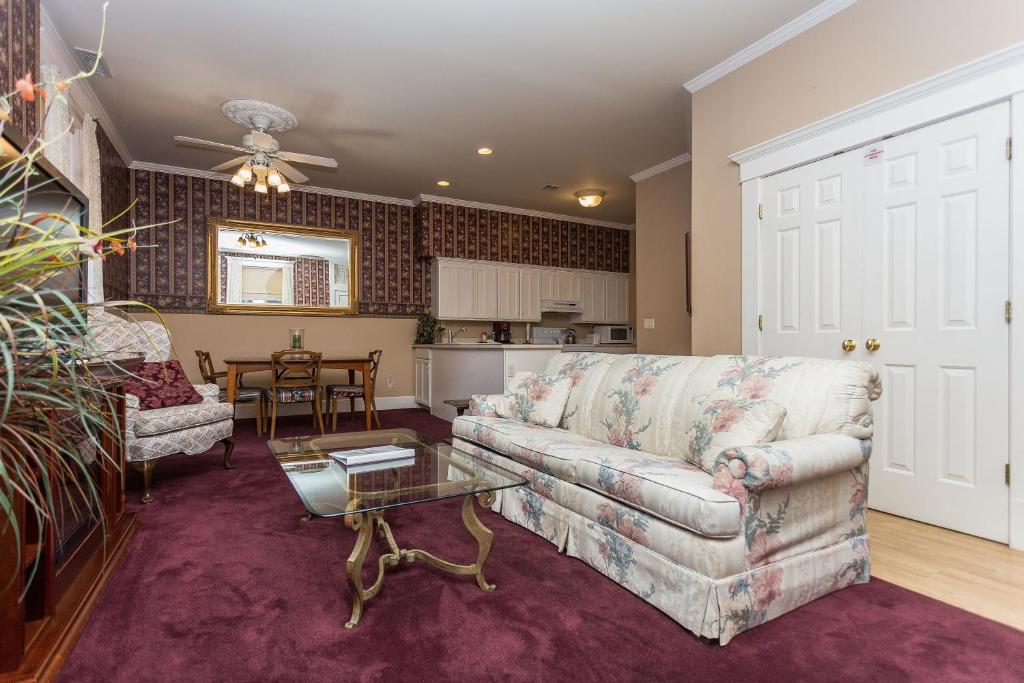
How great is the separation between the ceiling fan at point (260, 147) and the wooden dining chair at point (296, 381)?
1534 mm

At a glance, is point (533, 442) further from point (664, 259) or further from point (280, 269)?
point (280, 269)

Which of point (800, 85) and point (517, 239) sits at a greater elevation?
point (800, 85)

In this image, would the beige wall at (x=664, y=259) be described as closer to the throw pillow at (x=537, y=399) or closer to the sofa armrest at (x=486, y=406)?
the throw pillow at (x=537, y=399)

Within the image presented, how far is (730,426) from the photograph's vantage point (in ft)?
6.54

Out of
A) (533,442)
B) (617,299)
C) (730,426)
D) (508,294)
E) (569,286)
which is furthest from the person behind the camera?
(617,299)

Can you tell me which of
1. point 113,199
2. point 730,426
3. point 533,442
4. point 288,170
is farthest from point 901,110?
point 113,199

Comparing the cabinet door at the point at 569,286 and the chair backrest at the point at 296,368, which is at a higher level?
the cabinet door at the point at 569,286

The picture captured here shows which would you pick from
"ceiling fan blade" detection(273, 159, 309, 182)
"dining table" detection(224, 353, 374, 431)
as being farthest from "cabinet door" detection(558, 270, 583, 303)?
"ceiling fan blade" detection(273, 159, 309, 182)

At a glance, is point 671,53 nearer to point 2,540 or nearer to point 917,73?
point 917,73

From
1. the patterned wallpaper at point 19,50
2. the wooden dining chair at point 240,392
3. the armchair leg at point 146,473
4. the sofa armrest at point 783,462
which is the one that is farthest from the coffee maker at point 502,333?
the sofa armrest at point 783,462

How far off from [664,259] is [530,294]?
2456 millimetres

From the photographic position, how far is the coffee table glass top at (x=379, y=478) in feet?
5.66

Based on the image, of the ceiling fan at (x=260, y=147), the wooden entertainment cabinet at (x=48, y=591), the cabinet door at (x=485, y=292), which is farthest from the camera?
the cabinet door at (x=485, y=292)

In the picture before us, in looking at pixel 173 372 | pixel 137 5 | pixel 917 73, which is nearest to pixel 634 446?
pixel 917 73
